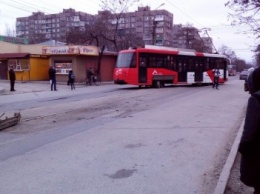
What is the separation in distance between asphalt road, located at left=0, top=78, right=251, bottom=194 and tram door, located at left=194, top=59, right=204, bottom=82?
67.8 ft

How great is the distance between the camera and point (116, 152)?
7.37 m

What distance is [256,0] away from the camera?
1105 centimetres

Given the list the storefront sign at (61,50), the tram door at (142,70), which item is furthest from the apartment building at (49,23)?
the tram door at (142,70)

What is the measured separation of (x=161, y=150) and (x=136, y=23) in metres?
111

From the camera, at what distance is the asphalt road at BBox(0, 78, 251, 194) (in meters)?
5.32

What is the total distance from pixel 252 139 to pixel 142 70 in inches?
1001

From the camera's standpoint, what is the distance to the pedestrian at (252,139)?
2916 millimetres

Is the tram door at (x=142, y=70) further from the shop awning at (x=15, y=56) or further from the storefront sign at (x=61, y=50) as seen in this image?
the shop awning at (x=15, y=56)

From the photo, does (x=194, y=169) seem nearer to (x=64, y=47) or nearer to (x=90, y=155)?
(x=90, y=155)

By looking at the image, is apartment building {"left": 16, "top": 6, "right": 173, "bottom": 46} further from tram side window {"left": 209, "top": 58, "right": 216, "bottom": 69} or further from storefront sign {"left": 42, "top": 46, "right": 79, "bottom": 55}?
storefront sign {"left": 42, "top": 46, "right": 79, "bottom": 55}

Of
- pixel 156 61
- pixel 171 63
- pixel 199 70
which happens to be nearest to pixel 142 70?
A: pixel 156 61

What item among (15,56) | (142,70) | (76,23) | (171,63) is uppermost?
(76,23)

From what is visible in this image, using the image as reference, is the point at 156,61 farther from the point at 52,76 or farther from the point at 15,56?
the point at 15,56

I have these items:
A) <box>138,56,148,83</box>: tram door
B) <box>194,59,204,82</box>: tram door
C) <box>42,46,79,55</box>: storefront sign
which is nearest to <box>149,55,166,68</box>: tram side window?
<box>138,56,148,83</box>: tram door
